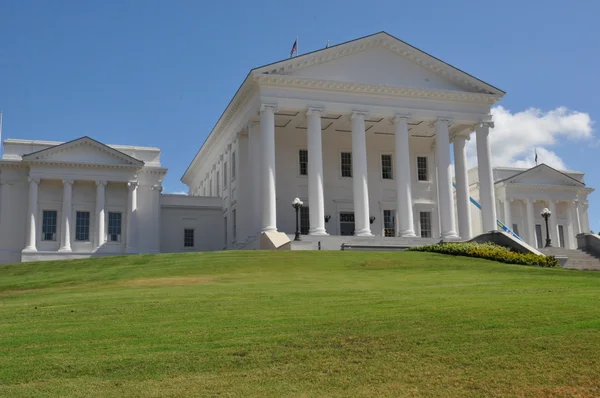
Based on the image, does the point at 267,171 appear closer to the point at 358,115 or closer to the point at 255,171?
the point at 255,171

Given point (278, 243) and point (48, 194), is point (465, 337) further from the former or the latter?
point (48, 194)

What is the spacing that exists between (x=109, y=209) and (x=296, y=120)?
56.8 feet

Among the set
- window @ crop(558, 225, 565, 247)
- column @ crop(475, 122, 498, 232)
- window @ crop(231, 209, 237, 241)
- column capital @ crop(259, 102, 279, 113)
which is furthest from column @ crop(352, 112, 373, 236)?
window @ crop(558, 225, 565, 247)

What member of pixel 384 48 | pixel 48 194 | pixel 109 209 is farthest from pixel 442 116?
pixel 48 194

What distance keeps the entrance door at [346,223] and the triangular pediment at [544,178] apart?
23.9m

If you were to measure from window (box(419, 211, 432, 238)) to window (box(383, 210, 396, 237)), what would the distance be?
2.47m

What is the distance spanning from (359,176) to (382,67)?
8191mm

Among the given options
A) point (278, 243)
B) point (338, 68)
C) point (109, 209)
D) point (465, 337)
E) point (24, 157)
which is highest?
point (338, 68)

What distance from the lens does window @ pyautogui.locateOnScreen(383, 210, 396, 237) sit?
174 feet

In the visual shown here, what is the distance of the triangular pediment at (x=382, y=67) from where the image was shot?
46125 millimetres

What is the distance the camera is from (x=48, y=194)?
54344mm

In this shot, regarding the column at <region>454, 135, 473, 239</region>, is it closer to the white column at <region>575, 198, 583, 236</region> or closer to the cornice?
the cornice

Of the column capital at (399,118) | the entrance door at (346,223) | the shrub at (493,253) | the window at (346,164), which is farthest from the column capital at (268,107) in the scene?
the shrub at (493,253)

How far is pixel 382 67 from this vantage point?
48219mm
